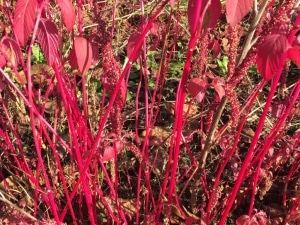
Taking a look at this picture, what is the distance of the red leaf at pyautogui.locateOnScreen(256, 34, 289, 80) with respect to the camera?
2.58 feet

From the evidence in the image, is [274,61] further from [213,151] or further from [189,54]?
[213,151]

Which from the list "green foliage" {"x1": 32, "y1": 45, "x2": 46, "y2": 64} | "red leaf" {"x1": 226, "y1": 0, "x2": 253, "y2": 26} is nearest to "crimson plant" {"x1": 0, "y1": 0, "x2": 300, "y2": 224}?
"red leaf" {"x1": 226, "y1": 0, "x2": 253, "y2": 26}

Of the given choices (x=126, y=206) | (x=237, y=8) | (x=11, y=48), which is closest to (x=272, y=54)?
(x=237, y=8)

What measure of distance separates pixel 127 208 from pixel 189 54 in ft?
3.79

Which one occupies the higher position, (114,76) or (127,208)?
(114,76)

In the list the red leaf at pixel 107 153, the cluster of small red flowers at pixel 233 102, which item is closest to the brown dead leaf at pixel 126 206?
the red leaf at pixel 107 153

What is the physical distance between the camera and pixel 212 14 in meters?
0.82

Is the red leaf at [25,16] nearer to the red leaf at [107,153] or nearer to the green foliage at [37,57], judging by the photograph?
the red leaf at [107,153]

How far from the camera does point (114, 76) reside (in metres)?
1.12

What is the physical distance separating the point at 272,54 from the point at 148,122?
683mm

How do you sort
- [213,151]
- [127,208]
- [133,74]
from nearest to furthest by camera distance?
[127,208] → [213,151] → [133,74]

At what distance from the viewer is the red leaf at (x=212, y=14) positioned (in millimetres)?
809

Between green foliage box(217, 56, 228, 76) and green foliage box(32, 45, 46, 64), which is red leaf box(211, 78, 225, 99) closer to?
green foliage box(217, 56, 228, 76)

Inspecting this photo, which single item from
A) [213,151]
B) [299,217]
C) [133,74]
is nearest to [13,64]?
[299,217]
